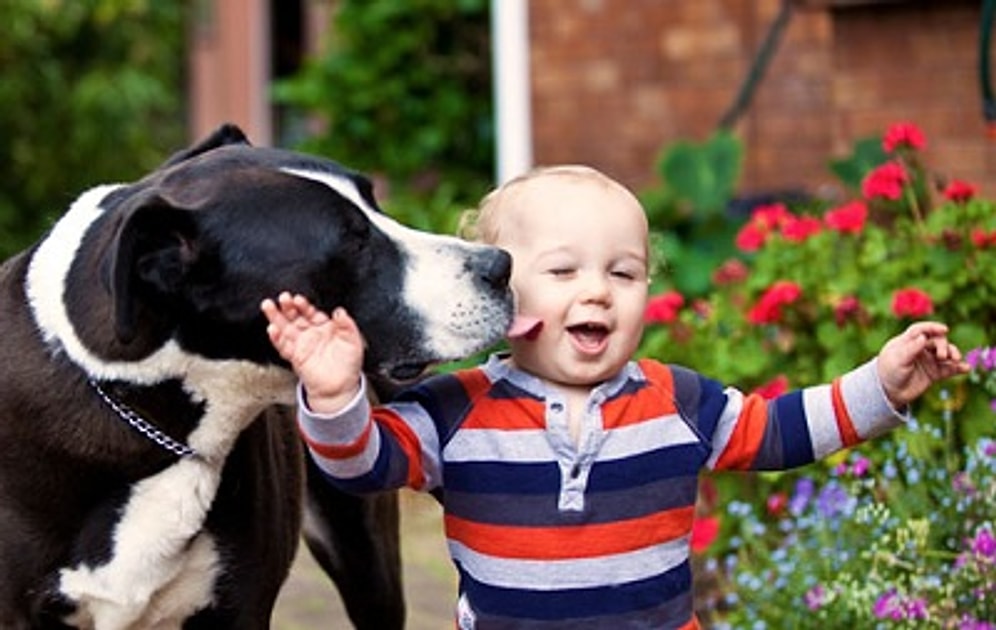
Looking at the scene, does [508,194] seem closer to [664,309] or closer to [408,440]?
[408,440]

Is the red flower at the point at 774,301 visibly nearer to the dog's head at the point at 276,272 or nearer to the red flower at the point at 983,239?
the red flower at the point at 983,239

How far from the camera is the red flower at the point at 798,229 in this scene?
5281 millimetres

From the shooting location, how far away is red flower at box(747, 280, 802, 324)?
502 centimetres

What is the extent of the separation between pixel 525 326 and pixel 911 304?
69.3 inches

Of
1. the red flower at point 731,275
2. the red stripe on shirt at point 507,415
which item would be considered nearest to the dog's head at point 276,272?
the red stripe on shirt at point 507,415

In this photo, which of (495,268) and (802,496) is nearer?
(495,268)

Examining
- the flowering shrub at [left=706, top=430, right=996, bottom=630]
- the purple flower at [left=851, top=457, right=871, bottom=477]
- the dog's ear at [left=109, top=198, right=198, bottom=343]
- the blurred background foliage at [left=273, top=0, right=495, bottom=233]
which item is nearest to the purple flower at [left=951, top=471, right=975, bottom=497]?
the flowering shrub at [left=706, top=430, right=996, bottom=630]

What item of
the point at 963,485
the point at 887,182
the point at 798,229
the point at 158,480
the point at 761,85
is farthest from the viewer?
the point at 761,85

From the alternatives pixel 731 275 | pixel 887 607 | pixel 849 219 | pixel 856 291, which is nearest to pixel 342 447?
pixel 887 607

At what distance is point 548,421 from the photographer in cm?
328

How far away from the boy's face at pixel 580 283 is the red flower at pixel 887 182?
5.91ft

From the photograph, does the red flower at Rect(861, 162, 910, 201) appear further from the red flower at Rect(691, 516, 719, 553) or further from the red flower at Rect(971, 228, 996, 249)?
the red flower at Rect(691, 516, 719, 553)

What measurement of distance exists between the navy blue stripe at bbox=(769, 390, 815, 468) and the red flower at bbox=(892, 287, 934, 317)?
1485 millimetres

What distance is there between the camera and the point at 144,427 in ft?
11.1
